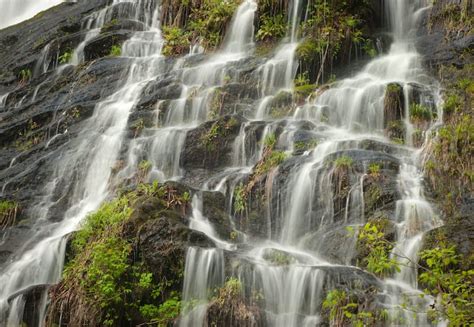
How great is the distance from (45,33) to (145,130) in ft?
33.0

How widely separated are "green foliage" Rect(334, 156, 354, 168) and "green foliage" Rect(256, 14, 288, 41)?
7635mm

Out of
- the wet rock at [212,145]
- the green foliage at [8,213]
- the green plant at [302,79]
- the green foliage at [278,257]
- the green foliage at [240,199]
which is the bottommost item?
the green foliage at [278,257]

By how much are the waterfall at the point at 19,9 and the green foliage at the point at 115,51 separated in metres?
9.52

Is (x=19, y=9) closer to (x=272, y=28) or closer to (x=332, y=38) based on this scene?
(x=272, y=28)

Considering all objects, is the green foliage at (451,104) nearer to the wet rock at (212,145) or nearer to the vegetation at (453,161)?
the vegetation at (453,161)

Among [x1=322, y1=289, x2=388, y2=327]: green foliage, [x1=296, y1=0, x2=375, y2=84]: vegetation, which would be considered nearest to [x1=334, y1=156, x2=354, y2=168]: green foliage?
[x1=322, y1=289, x2=388, y2=327]: green foliage

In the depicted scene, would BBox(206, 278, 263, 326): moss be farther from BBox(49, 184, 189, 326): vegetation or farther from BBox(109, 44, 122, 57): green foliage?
BBox(109, 44, 122, 57): green foliage

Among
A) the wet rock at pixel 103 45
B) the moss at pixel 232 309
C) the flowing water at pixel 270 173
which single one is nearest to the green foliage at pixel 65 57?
the wet rock at pixel 103 45

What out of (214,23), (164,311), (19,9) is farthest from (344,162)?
(19,9)

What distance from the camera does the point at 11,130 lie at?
1641cm

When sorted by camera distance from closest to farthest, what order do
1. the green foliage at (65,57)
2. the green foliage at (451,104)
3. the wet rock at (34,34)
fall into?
the green foliage at (451,104)
the green foliage at (65,57)
the wet rock at (34,34)

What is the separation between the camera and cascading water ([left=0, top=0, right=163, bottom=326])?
398 inches

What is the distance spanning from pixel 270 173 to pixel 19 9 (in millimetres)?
22004

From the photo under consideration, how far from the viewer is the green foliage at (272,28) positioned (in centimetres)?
1686
